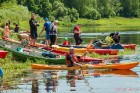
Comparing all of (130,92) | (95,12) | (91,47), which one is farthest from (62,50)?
(95,12)

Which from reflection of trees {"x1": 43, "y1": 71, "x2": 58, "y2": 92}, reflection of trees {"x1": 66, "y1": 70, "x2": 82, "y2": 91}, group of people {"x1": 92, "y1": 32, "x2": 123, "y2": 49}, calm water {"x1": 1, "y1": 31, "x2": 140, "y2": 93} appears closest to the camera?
calm water {"x1": 1, "y1": 31, "x2": 140, "y2": 93}

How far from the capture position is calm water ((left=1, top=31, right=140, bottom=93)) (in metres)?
16.9

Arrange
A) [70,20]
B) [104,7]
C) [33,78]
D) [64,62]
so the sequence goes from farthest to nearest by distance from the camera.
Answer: [104,7] → [70,20] → [64,62] → [33,78]

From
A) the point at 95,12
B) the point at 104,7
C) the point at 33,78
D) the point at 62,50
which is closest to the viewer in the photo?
the point at 33,78

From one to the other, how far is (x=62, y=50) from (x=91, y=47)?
2.81 metres

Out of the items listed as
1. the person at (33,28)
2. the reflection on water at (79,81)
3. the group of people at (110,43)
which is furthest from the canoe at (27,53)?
the group of people at (110,43)

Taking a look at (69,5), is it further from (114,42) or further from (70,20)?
(114,42)

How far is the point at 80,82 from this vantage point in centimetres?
1880

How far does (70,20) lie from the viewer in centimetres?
11431

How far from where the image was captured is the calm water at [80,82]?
55.6 ft

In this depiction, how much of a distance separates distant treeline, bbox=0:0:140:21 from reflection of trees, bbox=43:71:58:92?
88346 mm

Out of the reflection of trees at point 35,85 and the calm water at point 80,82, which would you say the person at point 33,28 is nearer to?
the calm water at point 80,82

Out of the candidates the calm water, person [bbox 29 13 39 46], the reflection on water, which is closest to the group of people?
person [bbox 29 13 39 46]

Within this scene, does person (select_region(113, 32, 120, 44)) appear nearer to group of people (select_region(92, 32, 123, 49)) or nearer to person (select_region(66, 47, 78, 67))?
group of people (select_region(92, 32, 123, 49))
